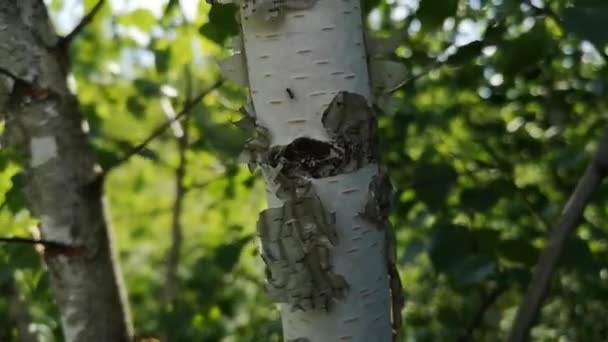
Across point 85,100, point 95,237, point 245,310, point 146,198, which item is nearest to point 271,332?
point 95,237

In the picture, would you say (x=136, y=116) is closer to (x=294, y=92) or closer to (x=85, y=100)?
(x=85, y=100)

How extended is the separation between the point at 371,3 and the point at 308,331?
0.57m

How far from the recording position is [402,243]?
2346 millimetres

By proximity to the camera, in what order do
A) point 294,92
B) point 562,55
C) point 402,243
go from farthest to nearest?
point 402,243 → point 562,55 → point 294,92

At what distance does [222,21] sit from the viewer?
1054mm

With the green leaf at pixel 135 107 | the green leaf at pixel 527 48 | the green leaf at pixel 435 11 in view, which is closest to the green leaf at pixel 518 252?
the green leaf at pixel 527 48

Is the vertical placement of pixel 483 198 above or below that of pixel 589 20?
below

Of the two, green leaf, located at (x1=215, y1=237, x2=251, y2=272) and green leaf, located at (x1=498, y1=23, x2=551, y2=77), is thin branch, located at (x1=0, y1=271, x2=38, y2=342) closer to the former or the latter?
green leaf, located at (x1=215, y1=237, x2=251, y2=272)

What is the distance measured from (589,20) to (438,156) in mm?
1227

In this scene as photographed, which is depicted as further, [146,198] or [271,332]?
[146,198]

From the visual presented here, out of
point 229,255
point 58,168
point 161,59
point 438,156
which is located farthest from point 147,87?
point 58,168

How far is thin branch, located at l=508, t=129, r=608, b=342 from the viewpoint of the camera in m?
0.90

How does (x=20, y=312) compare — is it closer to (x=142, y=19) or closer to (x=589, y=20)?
(x=142, y=19)

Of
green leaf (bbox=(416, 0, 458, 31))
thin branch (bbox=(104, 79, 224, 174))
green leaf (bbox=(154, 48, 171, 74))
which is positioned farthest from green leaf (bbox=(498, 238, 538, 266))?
green leaf (bbox=(154, 48, 171, 74))
